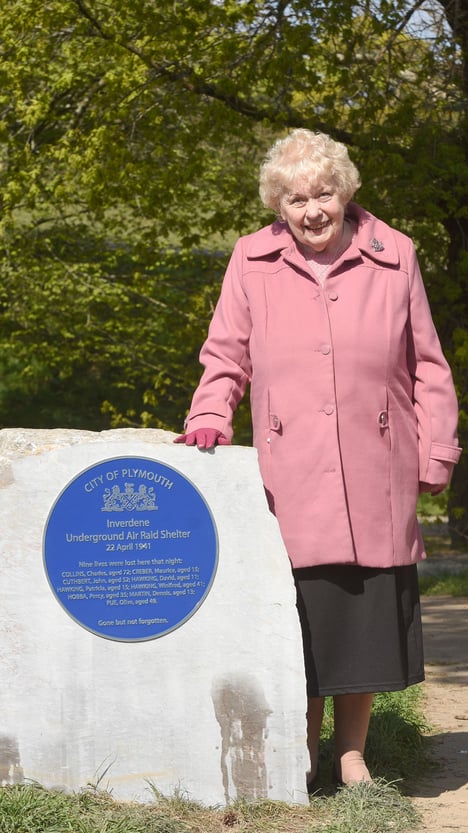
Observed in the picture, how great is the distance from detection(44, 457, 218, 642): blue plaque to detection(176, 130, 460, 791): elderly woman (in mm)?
210

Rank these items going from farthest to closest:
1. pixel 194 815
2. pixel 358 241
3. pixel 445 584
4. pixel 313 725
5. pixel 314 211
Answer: pixel 445 584 < pixel 313 725 < pixel 358 241 < pixel 314 211 < pixel 194 815

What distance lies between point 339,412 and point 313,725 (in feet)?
3.43

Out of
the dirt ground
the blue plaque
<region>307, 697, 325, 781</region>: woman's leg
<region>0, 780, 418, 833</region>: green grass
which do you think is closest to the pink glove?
the blue plaque

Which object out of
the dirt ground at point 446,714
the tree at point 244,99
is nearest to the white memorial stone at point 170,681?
the dirt ground at point 446,714

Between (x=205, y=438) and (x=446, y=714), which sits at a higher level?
(x=205, y=438)

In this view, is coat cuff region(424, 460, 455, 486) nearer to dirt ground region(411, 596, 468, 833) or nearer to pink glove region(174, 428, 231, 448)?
pink glove region(174, 428, 231, 448)

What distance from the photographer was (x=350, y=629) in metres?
3.62

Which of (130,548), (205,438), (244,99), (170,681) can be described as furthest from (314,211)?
(244,99)

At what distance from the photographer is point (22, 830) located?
3.29 metres

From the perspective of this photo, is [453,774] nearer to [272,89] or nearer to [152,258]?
[272,89]

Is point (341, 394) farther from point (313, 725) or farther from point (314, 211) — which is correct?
point (313, 725)

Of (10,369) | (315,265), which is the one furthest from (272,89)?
(10,369)

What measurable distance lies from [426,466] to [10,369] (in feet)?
58.1

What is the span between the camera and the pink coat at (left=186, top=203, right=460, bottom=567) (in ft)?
11.7
